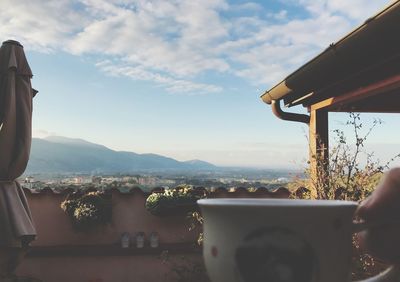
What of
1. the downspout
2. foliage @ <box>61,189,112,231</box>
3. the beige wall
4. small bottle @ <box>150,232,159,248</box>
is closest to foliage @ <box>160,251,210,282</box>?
the beige wall

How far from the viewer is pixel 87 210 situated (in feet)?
19.2

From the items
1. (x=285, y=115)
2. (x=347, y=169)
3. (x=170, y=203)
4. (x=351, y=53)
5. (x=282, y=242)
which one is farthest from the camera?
(x=285, y=115)

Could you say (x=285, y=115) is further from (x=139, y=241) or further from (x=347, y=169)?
(x=139, y=241)

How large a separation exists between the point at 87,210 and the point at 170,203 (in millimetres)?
1091

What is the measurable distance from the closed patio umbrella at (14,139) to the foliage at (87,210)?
953mm

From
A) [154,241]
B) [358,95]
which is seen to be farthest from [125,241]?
[358,95]

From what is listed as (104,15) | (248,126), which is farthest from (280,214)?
(248,126)

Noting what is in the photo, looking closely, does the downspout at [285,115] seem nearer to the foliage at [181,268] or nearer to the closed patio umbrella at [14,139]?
the foliage at [181,268]

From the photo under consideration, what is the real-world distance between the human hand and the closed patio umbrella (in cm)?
459

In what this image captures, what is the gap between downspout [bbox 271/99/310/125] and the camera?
6488mm

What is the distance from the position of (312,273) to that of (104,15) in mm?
9704

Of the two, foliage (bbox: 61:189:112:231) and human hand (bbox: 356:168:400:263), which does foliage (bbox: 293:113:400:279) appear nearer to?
foliage (bbox: 61:189:112:231)

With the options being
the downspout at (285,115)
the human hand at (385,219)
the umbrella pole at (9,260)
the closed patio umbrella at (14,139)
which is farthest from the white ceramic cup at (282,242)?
the downspout at (285,115)

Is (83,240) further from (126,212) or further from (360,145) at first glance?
(360,145)
